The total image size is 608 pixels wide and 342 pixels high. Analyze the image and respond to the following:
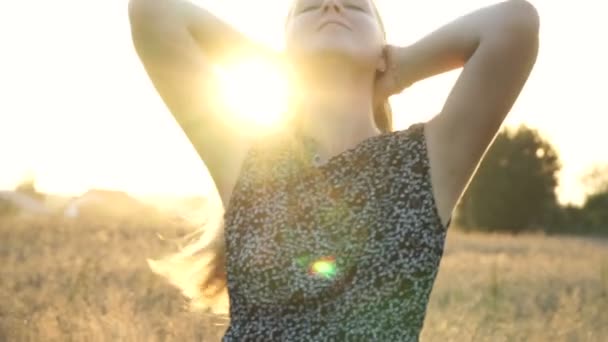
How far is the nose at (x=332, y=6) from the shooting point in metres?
2.17

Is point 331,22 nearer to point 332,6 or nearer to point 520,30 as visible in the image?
point 332,6

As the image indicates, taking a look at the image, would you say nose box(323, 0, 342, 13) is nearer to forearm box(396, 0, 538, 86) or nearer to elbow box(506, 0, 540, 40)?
forearm box(396, 0, 538, 86)

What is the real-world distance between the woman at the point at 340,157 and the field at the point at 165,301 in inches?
49.2

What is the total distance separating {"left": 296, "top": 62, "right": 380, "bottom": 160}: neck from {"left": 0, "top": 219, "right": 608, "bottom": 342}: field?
4.33 ft

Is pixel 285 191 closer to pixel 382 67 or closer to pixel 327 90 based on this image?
pixel 327 90

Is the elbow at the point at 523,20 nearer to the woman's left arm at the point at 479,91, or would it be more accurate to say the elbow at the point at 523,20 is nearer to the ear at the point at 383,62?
the woman's left arm at the point at 479,91

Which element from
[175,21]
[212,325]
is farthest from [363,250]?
[212,325]

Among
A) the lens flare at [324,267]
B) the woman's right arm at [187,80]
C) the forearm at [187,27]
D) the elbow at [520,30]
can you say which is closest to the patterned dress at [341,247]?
the lens flare at [324,267]

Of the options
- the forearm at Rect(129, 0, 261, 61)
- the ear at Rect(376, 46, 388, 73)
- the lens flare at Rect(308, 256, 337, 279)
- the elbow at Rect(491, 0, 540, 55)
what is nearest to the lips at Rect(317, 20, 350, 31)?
the ear at Rect(376, 46, 388, 73)

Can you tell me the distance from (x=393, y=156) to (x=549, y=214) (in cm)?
3890

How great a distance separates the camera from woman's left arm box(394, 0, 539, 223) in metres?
1.95

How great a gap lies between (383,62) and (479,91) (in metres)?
0.37

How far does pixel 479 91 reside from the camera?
1.95m

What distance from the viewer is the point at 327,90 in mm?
2162
